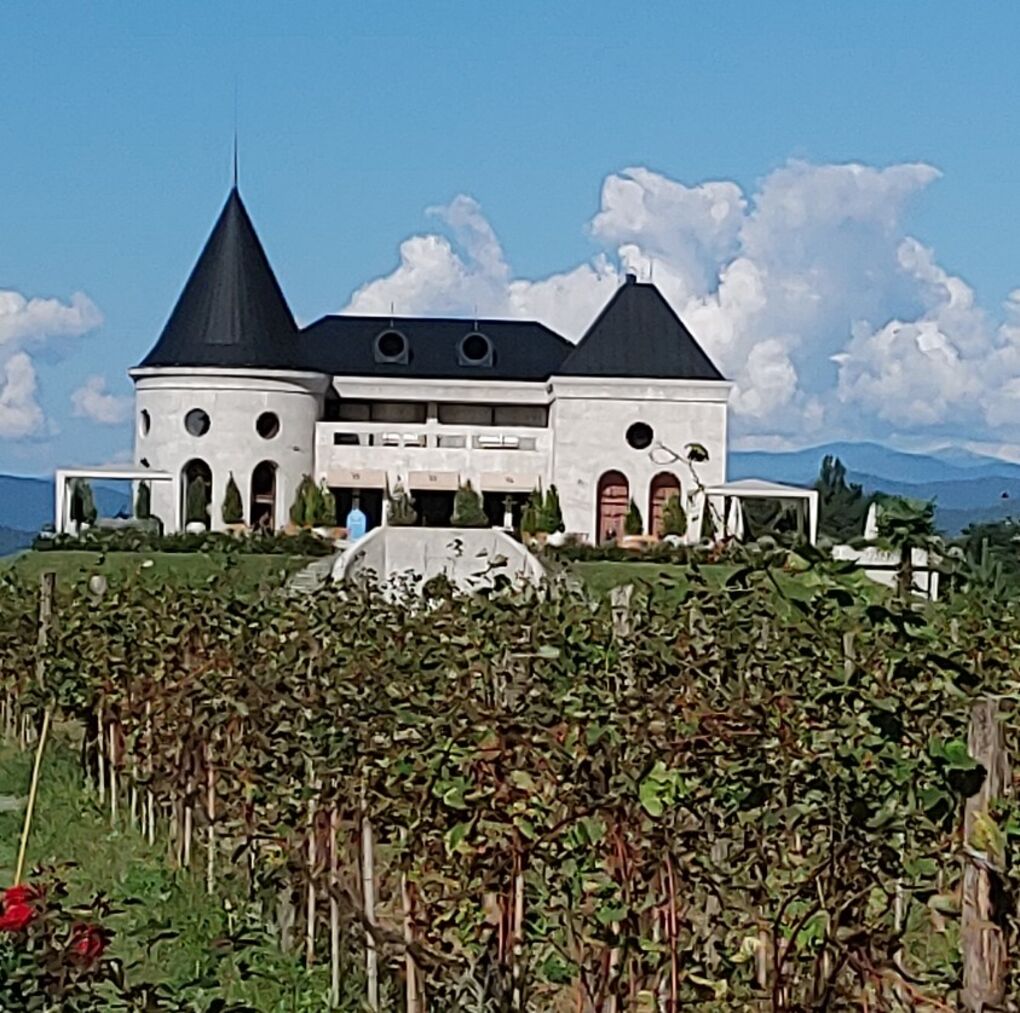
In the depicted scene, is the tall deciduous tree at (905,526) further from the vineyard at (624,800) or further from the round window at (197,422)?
the round window at (197,422)

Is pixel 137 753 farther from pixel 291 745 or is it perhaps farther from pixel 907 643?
pixel 907 643

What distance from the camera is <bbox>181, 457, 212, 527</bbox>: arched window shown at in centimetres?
4794

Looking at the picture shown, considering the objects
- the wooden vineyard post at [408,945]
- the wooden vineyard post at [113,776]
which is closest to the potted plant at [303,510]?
the wooden vineyard post at [113,776]

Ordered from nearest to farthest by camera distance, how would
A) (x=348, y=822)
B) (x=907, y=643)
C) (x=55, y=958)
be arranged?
1. (x=907, y=643)
2. (x=55, y=958)
3. (x=348, y=822)

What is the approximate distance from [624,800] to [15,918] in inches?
58.5

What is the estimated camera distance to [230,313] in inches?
1962

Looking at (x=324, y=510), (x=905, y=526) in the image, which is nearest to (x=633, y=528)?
(x=324, y=510)

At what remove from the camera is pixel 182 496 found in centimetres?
4919

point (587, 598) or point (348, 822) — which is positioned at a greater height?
point (587, 598)

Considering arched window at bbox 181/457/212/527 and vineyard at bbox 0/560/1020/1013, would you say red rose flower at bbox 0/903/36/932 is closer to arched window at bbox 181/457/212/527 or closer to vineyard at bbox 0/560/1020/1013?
vineyard at bbox 0/560/1020/1013

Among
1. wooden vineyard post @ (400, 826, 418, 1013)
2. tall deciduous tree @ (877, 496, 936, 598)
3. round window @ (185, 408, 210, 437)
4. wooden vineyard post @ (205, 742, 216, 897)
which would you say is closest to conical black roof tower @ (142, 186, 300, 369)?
round window @ (185, 408, 210, 437)

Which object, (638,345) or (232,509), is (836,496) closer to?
Result: (638,345)

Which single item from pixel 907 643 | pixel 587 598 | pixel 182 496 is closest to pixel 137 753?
pixel 587 598

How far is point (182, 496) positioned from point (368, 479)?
478 cm
